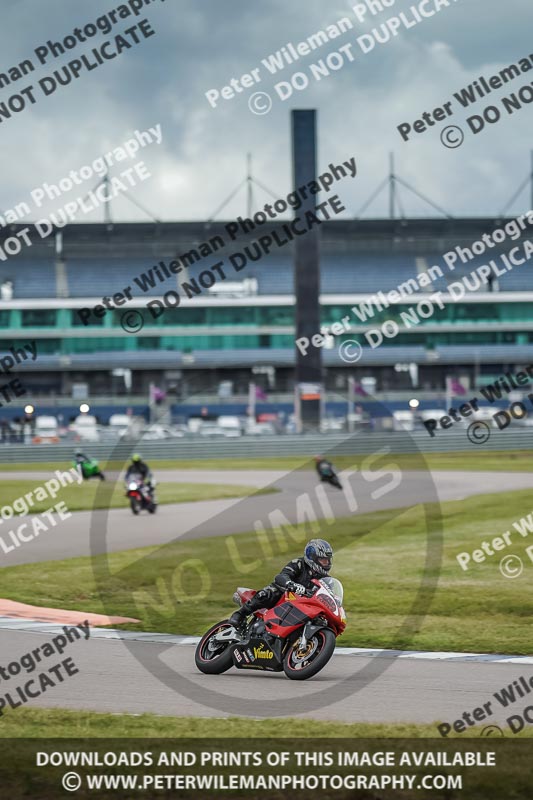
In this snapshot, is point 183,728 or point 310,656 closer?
point 183,728

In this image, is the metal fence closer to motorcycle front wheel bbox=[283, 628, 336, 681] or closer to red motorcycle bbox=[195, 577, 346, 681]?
red motorcycle bbox=[195, 577, 346, 681]

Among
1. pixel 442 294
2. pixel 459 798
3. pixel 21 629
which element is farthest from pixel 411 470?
pixel 442 294

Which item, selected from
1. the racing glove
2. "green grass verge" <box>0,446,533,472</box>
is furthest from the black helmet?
"green grass verge" <box>0,446,533,472</box>

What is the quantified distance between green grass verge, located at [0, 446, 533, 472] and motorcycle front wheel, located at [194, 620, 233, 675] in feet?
115

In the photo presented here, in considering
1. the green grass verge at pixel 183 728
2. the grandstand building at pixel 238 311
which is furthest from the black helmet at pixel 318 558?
the grandstand building at pixel 238 311

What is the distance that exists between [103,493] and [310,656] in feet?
88.6

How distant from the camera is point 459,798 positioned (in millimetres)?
6621

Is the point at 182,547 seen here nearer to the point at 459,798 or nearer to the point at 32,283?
the point at 459,798

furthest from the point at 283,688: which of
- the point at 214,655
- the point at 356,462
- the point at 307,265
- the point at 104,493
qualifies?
the point at 307,265

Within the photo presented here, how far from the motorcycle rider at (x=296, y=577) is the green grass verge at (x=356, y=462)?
35.3 meters

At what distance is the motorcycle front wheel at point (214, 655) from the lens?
10.4 metres

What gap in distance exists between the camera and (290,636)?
397 inches

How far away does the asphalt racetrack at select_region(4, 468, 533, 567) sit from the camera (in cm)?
2259

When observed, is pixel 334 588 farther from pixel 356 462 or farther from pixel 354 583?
pixel 356 462
